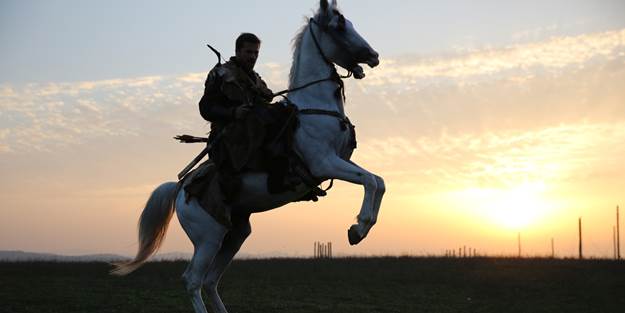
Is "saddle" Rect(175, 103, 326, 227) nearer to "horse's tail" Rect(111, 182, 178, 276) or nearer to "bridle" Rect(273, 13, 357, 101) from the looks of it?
"bridle" Rect(273, 13, 357, 101)

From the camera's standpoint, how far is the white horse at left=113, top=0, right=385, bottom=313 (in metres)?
8.12

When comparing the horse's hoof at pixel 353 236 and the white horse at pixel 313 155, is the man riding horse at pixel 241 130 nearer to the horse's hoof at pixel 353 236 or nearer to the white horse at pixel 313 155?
the white horse at pixel 313 155

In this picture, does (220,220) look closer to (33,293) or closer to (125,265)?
(125,265)

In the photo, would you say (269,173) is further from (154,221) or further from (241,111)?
(154,221)

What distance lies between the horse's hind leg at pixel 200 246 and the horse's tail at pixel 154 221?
1066 millimetres

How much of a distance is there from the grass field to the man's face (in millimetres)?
8503

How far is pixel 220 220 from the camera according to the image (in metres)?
9.00

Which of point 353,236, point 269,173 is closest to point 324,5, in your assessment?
point 269,173

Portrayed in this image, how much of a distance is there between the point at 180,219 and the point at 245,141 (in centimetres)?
154

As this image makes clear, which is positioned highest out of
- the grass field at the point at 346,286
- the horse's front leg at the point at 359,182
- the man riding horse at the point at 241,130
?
the man riding horse at the point at 241,130

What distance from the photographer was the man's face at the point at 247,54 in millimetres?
9023

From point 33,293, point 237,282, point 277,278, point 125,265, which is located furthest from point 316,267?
point 125,265

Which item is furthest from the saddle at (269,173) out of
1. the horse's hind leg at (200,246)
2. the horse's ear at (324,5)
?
the horse's ear at (324,5)

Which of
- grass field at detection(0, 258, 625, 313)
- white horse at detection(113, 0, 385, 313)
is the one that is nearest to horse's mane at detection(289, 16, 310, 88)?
white horse at detection(113, 0, 385, 313)
